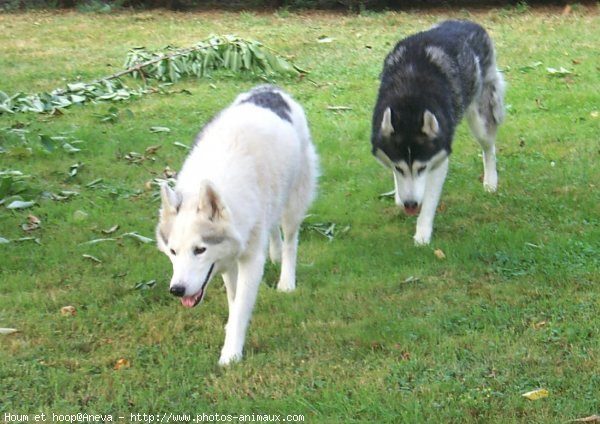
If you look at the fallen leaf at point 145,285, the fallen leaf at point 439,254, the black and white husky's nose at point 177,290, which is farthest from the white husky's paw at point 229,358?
the fallen leaf at point 439,254

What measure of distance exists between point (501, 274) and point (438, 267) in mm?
511

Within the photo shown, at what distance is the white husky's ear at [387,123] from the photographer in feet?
21.8

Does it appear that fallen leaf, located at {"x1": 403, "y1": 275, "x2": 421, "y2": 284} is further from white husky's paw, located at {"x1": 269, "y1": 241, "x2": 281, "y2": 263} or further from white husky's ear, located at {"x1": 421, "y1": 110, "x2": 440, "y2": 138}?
white husky's ear, located at {"x1": 421, "y1": 110, "x2": 440, "y2": 138}

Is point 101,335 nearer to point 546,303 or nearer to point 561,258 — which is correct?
point 546,303

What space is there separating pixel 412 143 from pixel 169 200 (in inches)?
105

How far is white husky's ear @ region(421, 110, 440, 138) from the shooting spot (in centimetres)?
653

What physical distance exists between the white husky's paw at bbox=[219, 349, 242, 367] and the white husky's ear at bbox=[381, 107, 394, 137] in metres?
2.59

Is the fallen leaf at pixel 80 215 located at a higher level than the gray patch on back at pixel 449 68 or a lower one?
lower

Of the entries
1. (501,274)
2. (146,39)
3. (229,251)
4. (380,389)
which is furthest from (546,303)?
(146,39)

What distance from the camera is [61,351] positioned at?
5203 mm

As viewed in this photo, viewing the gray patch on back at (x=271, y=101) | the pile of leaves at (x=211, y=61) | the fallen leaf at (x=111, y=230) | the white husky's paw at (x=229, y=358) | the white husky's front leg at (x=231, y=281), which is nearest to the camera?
the white husky's paw at (x=229, y=358)

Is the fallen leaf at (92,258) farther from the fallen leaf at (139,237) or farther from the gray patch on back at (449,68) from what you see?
the gray patch on back at (449,68)

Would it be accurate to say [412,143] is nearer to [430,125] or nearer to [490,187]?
[430,125]

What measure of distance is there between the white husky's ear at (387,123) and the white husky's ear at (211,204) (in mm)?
2411
